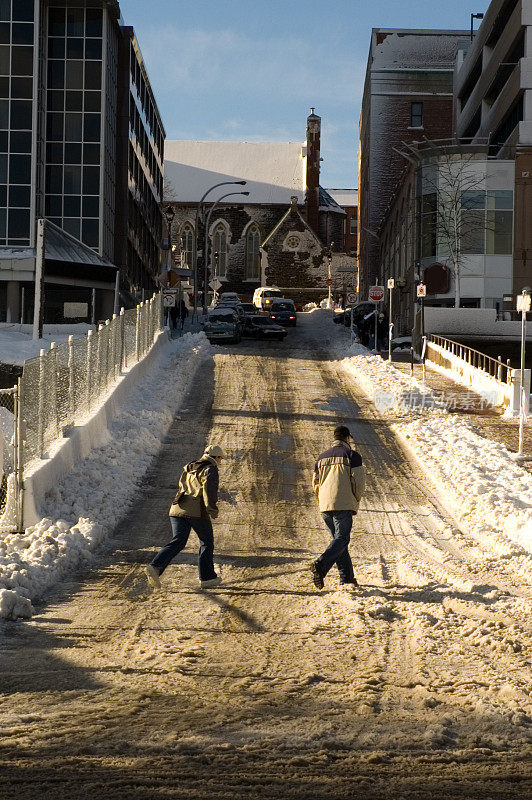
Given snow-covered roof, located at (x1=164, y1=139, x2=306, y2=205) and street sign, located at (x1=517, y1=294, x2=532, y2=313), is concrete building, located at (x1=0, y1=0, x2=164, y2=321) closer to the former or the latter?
street sign, located at (x1=517, y1=294, x2=532, y2=313)

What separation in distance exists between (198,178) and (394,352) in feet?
256

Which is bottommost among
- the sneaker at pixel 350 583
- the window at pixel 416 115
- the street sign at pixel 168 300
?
the sneaker at pixel 350 583

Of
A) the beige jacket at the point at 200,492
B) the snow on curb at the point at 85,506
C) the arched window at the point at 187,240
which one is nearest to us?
the snow on curb at the point at 85,506

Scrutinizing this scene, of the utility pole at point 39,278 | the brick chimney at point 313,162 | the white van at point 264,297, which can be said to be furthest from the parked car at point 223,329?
the brick chimney at point 313,162

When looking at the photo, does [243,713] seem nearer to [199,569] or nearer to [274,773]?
[274,773]

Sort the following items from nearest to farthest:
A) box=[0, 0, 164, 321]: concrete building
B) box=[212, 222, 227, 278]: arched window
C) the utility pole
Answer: the utility pole
box=[0, 0, 164, 321]: concrete building
box=[212, 222, 227, 278]: arched window

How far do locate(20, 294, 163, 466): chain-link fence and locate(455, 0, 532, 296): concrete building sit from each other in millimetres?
29816

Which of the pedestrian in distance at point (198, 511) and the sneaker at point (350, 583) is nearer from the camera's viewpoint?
the pedestrian in distance at point (198, 511)

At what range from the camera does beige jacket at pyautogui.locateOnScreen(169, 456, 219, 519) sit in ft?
37.7

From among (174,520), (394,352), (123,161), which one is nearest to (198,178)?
(123,161)

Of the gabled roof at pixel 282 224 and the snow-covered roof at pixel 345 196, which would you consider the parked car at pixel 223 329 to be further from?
the snow-covered roof at pixel 345 196

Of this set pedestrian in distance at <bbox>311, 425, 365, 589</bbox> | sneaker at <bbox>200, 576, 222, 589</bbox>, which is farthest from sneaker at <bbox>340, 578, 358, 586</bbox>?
sneaker at <bbox>200, 576, 222, 589</bbox>

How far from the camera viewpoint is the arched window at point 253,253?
4562 inches

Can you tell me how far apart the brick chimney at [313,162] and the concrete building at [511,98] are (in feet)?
141
